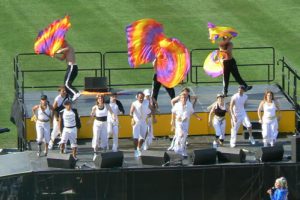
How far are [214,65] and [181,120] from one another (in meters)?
3.58

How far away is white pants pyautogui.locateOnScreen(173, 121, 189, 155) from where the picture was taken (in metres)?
32.2

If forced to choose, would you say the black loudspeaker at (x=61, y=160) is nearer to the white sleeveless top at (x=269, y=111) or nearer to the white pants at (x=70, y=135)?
A: the white pants at (x=70, y=135)

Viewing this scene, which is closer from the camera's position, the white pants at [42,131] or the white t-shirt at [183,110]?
the white t-shirt at [183,110]

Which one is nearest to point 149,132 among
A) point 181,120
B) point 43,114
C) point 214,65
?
point 181,120

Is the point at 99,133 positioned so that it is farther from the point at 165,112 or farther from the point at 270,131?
the point at 270,131

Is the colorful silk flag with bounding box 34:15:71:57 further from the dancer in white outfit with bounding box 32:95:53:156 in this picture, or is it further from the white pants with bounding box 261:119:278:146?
the white pants with bounding box 261:119:278:146

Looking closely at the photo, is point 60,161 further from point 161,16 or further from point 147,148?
point 161,16

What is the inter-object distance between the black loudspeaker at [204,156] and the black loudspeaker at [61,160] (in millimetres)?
2726

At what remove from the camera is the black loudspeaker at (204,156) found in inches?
1217

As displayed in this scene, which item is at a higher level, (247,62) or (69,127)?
(247,62)

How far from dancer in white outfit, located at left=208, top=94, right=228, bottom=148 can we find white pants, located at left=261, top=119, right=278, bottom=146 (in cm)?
95

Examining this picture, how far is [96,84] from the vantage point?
115ft

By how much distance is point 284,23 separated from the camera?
44281 millimetres

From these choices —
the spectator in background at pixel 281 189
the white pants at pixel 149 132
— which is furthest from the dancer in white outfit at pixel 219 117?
the spectator in background at pixel 281 189
